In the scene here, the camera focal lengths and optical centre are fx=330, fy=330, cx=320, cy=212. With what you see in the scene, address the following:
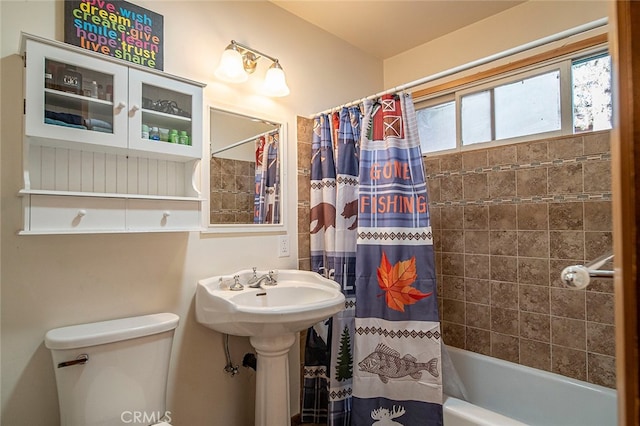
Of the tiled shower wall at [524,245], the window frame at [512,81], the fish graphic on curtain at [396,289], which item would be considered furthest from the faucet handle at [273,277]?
the window frame at [512,81]

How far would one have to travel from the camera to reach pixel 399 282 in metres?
1.70

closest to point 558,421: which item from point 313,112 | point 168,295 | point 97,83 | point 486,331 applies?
point 486,331

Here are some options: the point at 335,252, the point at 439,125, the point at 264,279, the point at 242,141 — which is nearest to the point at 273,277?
the point at 264,279

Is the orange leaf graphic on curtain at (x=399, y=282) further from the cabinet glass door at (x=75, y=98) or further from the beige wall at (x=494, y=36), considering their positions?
the beige wall at (x=494, y=36)

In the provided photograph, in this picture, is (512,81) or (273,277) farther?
(512,81)

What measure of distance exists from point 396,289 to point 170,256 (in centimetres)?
113

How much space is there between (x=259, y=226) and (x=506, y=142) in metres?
1.69

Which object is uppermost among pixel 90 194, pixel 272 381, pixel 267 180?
pixel 267 180

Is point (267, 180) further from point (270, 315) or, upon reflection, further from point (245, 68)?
point (270, 315)

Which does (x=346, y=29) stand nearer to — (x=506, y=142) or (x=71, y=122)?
(x=506, y=142)

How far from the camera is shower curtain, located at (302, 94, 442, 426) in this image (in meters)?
1.65

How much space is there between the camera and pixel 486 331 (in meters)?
2.18

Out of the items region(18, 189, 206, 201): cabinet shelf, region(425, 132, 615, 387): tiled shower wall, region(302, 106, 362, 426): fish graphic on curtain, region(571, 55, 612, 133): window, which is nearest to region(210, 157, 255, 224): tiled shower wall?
region(18, 189, 206, 201): cabinet shelf
